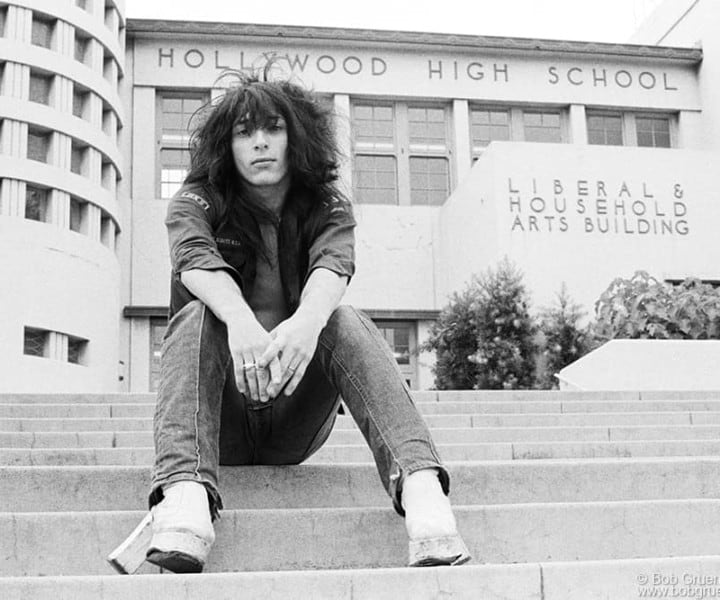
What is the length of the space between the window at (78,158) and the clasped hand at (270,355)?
17.2 metres

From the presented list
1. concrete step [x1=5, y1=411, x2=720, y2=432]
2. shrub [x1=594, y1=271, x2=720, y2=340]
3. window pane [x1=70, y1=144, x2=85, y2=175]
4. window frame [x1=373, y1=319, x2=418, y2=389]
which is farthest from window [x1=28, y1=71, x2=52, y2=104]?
concrete step [x1=5, y1=411, x2=720, y2=432]

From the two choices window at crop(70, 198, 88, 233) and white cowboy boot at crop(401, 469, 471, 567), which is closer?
white cowboy boot at crop(401, 469, 471, 567)

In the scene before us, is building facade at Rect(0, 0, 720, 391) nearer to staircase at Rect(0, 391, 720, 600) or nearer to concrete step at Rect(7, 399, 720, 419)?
concrete step at Rect(7, 399, 720, 419)

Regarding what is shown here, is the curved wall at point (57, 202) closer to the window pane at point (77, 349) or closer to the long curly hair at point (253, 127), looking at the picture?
the window pane at point (77, 349)

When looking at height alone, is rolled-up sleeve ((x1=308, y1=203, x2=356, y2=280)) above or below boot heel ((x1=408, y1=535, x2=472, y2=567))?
above

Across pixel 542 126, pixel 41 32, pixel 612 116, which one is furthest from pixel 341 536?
pixel 612 116

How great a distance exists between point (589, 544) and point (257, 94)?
58.2 inches

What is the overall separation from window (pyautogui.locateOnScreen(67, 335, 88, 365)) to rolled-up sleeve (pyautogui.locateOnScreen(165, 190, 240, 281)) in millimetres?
15917

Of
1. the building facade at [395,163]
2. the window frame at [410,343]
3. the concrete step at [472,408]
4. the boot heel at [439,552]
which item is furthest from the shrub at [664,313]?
the window frame at [410,343]

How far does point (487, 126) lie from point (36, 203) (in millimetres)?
9951

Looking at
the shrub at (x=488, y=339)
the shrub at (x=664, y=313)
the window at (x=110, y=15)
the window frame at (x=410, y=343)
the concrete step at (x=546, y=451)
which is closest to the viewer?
the concrete step at (x=546, y=451)

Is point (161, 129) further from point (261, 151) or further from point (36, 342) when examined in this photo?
point (261, 151)

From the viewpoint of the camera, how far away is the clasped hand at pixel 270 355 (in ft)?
7.98

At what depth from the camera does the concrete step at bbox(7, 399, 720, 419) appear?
6621 millimetres
